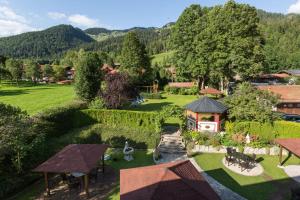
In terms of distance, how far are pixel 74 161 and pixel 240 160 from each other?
42.6 ft

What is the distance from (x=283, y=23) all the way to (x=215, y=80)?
119 meters

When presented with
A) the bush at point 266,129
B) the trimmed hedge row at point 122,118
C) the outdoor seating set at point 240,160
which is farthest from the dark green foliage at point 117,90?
the outdoor seating set at point 240,160

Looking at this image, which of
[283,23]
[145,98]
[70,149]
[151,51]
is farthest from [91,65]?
[283,23]

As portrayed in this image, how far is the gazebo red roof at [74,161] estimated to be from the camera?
55.0 feet

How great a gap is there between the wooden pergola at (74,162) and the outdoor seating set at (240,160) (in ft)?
35.0

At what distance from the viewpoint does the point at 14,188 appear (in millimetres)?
18594

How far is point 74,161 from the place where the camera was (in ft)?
57.5

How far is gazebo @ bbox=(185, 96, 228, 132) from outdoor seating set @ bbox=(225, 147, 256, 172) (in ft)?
22.6

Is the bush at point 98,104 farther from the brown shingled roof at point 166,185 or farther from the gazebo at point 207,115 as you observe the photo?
the brown shingled roof at point 166,185

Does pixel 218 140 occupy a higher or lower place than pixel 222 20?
lower

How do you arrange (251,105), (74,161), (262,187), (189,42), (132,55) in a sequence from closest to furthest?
(74,161), (262,187), (251,105), (189,42), (132,55)

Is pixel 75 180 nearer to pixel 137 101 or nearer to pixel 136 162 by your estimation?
pixel 136 162

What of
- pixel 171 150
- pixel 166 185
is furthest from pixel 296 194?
pixel 171 150

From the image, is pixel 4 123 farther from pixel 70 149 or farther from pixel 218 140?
pixel 218 140
